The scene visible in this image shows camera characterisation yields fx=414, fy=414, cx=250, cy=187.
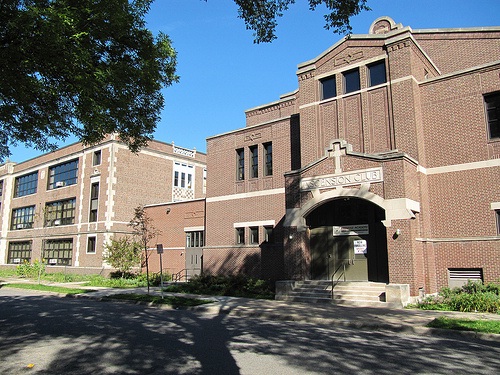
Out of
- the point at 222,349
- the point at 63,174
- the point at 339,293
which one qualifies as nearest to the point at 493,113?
the point at 339,293

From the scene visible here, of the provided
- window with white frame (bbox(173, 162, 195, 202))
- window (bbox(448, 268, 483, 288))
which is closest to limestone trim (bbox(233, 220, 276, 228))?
window (bbox(448, 268, 483, 288))

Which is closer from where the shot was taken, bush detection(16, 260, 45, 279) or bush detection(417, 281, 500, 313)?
bush detection(417, 281, 500, 313)

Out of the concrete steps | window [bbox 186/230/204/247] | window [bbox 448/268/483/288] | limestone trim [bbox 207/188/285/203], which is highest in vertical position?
limestone trim [bbox 207/188/285/203]

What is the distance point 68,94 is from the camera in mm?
10625

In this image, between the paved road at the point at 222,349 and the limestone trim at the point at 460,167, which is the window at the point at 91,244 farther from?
the limestone trim at the point at 460,167

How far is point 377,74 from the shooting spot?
19.3m

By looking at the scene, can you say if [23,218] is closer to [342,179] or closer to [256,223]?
[256,223]

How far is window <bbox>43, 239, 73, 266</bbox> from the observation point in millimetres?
A: 36744

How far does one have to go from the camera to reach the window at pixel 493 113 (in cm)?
1670

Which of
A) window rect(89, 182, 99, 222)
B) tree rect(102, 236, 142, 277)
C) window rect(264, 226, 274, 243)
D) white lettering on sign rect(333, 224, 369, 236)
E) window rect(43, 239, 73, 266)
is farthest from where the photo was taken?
window rect(43, 239, 73, 266)

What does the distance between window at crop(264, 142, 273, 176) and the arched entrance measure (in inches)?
192

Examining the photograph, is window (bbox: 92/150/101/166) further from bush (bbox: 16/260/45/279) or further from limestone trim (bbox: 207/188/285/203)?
limestone trim (bbox: 207/188/285/203)

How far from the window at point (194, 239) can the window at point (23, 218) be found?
2302cm

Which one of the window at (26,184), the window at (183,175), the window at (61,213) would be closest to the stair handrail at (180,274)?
the window at (183,175)
